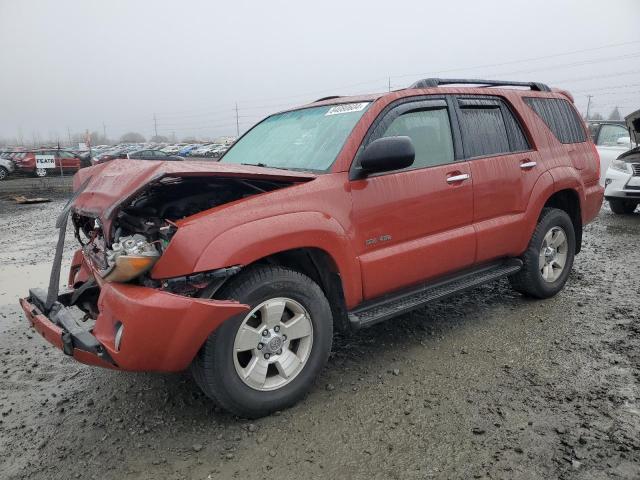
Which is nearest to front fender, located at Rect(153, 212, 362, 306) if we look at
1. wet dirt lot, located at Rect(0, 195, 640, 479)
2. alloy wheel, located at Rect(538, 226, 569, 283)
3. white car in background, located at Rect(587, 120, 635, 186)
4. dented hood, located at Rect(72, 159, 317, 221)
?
dented hood, located at Rect(72, 159, 317, 221)

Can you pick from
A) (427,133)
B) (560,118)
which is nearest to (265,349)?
(427,133)

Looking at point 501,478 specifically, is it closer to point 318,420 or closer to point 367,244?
point 318,420

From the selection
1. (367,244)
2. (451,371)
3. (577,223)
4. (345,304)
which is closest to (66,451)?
(345,304)

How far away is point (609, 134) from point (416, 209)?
1035 cm

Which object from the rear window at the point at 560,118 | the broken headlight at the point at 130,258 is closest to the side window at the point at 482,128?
the rear window at the point at 560,118

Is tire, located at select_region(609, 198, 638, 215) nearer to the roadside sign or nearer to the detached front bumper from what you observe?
the detached front bumper

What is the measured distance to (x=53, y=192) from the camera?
16.2 metres

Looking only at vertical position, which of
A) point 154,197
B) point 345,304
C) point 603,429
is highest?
point 154,197

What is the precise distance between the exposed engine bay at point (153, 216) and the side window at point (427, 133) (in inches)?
41.5

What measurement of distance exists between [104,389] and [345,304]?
1681 millimetres

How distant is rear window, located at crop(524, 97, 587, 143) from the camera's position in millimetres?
4469

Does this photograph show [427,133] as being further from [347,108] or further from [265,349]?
[265,349]

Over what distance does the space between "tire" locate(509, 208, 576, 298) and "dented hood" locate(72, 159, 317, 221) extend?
7.74 feet

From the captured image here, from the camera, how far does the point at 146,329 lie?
2.38 m
